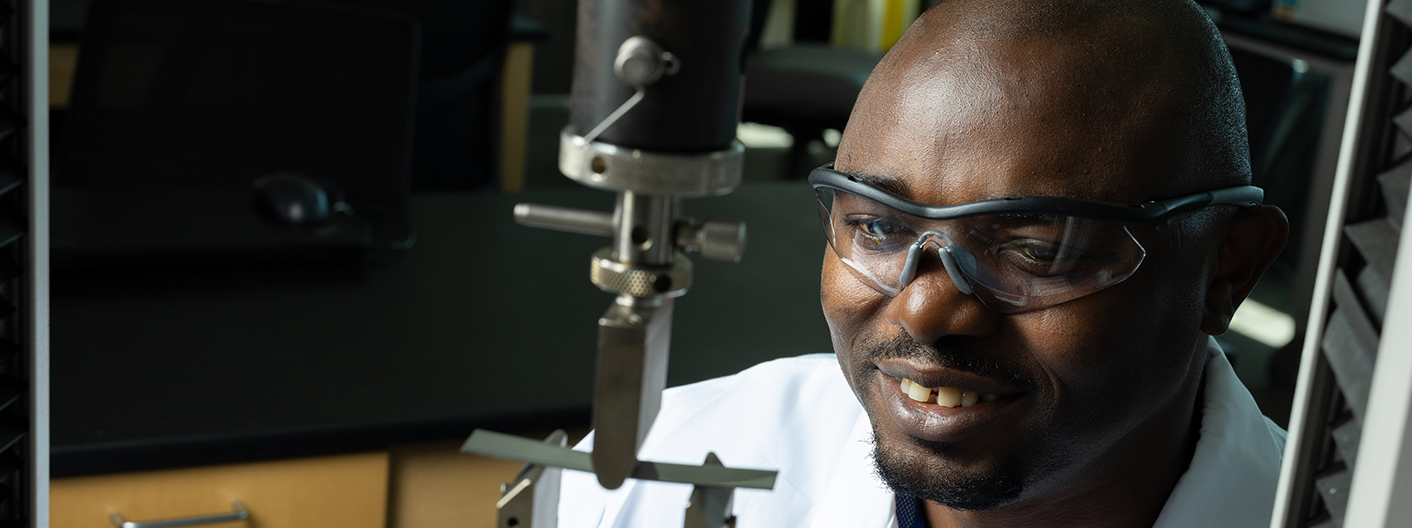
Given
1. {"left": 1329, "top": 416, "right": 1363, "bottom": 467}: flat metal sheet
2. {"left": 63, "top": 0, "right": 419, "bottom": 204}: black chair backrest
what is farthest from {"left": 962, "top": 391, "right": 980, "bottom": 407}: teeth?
{"left": 63, "top": 0, "right": 419, "bottom": 204}: black chair backrest

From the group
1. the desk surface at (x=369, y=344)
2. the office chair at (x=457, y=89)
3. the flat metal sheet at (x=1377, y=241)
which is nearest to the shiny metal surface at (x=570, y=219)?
the flat metal sheet at (x=1377, y=241)

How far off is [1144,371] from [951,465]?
14 cm

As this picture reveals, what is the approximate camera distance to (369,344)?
4.37 feet

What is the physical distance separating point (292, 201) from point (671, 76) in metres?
1.27

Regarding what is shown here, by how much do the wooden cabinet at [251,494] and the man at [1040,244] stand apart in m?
0.56

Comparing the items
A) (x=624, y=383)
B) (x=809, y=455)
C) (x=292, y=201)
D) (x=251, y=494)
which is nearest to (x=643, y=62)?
(x=624, y=383)

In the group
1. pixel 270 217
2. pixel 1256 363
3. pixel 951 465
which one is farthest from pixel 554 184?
pixel 951 465

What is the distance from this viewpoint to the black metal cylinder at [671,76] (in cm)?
43

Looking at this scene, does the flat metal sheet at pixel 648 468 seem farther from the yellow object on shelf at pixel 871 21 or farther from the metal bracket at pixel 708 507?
the yellow object on shelf at pixel 871 21

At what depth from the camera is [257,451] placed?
1.14 m

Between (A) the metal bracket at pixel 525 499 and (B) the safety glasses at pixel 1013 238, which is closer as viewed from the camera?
(A) the metal bracket at pixel 525 499

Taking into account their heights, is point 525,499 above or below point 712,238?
below

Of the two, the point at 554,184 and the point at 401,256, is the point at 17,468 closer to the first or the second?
the point at 401,256

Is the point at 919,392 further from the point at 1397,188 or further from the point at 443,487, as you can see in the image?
the point at 443,487
